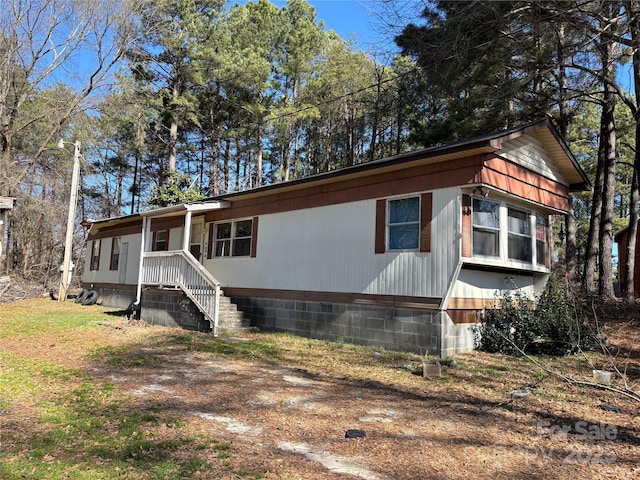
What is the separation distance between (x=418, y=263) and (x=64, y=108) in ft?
68.6

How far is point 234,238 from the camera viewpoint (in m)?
13.0

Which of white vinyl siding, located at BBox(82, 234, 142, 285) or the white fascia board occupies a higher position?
the white fascia board

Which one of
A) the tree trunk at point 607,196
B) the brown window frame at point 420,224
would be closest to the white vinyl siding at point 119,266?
the brown window frame at point 420,224

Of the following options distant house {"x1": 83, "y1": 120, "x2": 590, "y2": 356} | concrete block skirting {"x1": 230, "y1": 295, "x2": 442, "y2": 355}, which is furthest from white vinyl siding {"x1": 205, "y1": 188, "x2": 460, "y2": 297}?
concrete block skirting {"x1": 230, "y1": 295, "x2": 442, "y2": 355}

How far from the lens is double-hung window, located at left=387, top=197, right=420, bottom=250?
8.77 m

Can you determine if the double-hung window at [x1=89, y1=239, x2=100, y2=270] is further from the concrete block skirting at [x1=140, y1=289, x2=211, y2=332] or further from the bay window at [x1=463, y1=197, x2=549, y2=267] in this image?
the bay window at [x1=463, y1=197, x2=549, y2=267]

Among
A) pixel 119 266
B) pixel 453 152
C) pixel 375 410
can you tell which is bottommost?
pixel 375 410

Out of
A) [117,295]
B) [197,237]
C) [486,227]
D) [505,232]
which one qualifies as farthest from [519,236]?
[117,295]

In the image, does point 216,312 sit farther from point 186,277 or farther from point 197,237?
point 197,237

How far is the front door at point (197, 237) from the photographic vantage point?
14.1 metres

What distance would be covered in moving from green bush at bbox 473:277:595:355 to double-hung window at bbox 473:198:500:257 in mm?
1202

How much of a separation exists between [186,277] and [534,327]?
27.0 ft

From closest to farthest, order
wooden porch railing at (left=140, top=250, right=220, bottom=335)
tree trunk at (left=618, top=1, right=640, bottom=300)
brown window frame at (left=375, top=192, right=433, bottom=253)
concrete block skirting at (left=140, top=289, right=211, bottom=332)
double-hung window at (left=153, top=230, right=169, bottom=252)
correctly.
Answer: brown window frame at (left=375, top=192, right=433, bottom=253) → tree trunk at (left=618, top=1, right=640, bottom=300) → wooden porch railing at (left=140, top=250, right=220, bottom=335) → concrete block skirting at (left=140, top=289, right=211, bottom=332) → double-hung window at (left=153, top=230, right=169, bottom=252)

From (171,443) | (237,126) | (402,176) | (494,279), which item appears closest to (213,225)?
(402,176)
